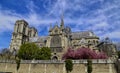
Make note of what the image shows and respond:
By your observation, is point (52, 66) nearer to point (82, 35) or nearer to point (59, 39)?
point (59, 39)

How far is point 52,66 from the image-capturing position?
27.1m

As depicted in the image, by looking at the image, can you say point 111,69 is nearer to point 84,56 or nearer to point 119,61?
point 119,61

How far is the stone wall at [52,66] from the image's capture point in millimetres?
23094

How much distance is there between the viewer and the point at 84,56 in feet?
109

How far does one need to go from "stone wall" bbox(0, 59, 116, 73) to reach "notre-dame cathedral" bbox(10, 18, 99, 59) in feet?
61.3

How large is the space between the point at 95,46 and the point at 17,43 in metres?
32.6

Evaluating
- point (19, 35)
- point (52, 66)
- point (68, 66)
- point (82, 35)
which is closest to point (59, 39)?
point (82, 35)

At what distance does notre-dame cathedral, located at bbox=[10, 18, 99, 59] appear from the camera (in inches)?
1900

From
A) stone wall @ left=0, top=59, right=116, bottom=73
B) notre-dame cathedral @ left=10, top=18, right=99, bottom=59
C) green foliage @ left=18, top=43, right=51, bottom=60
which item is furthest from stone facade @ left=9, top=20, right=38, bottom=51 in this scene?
stone wall @ left=0, top=59, right=116, bottom=73

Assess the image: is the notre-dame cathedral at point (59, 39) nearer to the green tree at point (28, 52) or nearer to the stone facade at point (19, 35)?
the stone facade at point (19, 35)

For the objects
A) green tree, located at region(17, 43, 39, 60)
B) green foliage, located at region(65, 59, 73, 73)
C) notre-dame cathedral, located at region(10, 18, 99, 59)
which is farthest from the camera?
notre-dame cathedral, located at region(10, 18, 99, 59)

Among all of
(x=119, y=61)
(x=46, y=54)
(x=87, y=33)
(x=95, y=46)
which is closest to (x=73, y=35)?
(x=87, y=33)

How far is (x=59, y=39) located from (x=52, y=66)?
23.2m

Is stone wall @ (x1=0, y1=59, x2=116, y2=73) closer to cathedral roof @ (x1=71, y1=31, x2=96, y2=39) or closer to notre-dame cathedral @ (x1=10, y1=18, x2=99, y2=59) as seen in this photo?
notre-dame cathedral @ (x1=10, y1=18, x2=99, y2=59)
